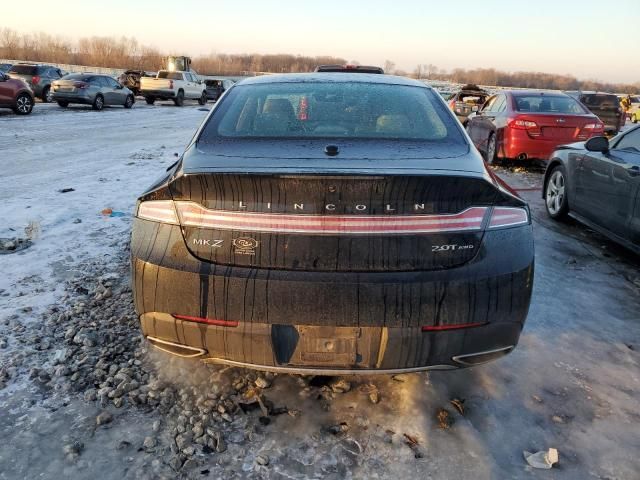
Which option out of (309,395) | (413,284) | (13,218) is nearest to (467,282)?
(413,284)

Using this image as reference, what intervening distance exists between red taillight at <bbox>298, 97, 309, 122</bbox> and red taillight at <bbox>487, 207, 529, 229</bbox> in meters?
1.29

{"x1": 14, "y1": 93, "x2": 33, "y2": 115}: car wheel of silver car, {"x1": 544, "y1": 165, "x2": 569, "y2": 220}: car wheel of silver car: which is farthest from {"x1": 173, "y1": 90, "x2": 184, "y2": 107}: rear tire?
{"x1": 544, "y1": 165, "x2": 569, "y2": 220}: car wheel of silver car

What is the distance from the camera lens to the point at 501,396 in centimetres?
283

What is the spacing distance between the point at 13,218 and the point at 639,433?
5.96 m

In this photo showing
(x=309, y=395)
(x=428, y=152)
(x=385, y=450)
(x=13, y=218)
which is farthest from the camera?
(x=13, y=218)

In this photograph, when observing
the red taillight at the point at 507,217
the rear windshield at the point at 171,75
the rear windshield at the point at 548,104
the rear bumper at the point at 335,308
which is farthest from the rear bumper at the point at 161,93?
the red taillight at the point at 507,217

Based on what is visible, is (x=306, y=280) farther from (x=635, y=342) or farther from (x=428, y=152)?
(x=635, y=342)

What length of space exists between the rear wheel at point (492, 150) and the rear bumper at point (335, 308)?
8.65 meters

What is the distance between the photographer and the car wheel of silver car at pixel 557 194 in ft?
21.0

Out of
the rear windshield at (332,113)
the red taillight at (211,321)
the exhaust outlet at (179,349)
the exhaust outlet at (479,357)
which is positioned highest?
the rear windshield at (332,113)

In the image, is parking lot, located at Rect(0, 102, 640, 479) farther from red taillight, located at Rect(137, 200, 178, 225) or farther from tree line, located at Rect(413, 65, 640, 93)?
tree line, located at Rect(413, 65, 640, 93)

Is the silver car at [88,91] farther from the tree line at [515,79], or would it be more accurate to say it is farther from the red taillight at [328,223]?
the tree line at [515,79]

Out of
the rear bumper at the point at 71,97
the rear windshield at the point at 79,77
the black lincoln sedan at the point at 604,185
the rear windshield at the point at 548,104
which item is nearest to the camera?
the black lincoln sedan at the point at 604,185

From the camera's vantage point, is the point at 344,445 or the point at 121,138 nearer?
the point at 344,445
